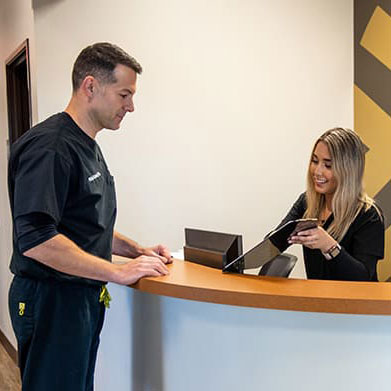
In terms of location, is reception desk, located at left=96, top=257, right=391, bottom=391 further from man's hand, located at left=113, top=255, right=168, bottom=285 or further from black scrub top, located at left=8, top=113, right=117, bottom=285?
black scrub top, located at left=8, top=113, right=117, bottom=285

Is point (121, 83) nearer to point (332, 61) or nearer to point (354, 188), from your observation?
point (354, 188)

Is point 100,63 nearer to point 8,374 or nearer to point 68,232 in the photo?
point 68,232

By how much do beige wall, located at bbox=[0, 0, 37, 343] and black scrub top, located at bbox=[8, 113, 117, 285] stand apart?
1349 mm

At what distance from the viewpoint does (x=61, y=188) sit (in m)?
1.35

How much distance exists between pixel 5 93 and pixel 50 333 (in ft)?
8.24

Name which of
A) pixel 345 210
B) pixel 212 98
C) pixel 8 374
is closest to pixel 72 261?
pixel 345 210

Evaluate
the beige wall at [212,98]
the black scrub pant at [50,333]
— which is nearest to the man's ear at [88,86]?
the black scrub pant at [50,333]

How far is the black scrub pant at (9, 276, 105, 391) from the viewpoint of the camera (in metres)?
1.41

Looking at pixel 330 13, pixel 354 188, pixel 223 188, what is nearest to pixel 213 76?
pixel 223 188

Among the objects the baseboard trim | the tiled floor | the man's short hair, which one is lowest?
the tiled floor

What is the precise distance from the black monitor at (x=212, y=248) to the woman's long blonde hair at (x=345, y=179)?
58 centimetres

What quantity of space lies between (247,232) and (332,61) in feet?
4.16

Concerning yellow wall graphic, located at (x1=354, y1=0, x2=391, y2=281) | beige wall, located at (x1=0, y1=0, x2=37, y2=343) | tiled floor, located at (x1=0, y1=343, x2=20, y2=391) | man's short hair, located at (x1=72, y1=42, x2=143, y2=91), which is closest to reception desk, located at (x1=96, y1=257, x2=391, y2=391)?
man's short hair, located at (x1=72, y1=42, x2=143, y2=91)

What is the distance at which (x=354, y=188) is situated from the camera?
1.99 meters
